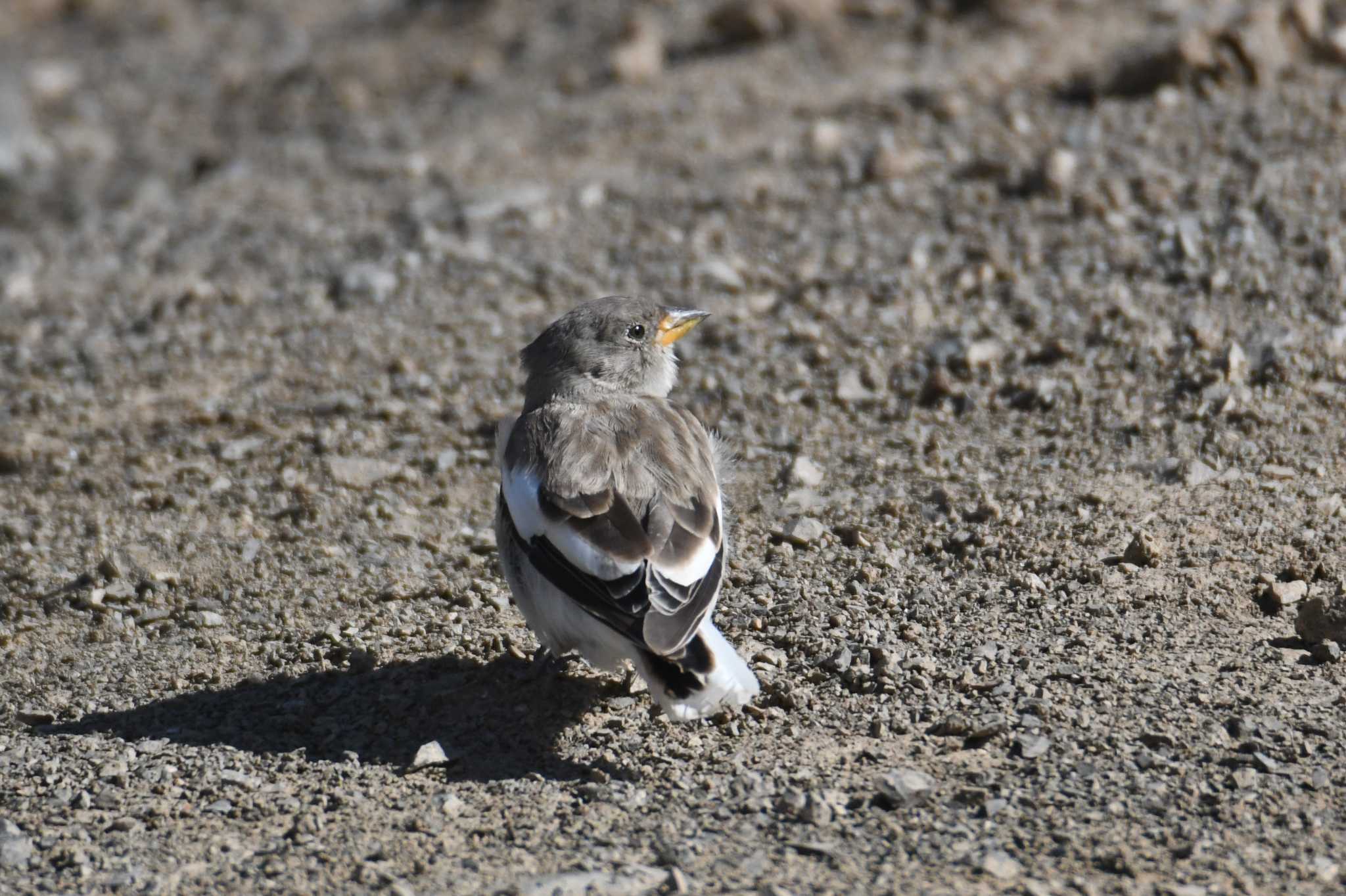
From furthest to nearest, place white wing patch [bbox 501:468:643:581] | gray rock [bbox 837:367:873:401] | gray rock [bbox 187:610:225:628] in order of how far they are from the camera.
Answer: gray rock [bbox 837:367:873:401], gray rock [bbox 187:610:225:628], white wing patch [bbox 501:468:643:581]

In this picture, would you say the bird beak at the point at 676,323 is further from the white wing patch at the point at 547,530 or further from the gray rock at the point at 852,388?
the white wing patch at the point at 547,530

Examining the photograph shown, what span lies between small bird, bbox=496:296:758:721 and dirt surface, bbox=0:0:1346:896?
0.33 meters

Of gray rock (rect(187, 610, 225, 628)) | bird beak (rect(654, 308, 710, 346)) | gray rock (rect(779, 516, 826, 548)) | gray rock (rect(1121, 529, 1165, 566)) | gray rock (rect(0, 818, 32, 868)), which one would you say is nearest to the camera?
gray rock (rect(0, 818, 32, 868))

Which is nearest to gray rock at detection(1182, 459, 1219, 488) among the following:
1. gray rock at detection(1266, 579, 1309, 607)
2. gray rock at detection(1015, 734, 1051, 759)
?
gray rock at detection(1266, 579, 1309, 607)

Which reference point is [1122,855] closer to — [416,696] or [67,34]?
[416,696]

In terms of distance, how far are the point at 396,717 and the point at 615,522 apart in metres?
0.98

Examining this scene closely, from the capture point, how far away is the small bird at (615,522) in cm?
414

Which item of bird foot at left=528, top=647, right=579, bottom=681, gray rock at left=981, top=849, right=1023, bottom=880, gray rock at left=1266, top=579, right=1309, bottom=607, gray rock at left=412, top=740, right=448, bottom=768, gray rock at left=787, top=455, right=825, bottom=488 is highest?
gray rock at left=1266, top=579, right=1309, bottom=607

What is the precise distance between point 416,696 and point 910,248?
3.80m

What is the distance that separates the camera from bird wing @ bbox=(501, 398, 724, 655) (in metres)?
4.19

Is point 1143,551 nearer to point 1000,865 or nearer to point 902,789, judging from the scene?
point 902,789

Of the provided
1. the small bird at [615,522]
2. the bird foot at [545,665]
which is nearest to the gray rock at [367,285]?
the small bird at [615,522]

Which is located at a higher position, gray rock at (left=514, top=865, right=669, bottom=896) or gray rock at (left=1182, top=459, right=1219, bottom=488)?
gray rock at (left=1182, top=459, right=1219, bottom=488)

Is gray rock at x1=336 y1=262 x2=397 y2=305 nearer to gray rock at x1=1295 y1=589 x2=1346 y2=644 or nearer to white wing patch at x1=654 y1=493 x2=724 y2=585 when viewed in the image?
white wing patch at x1=654 y1=493 x2=724 y2=585
